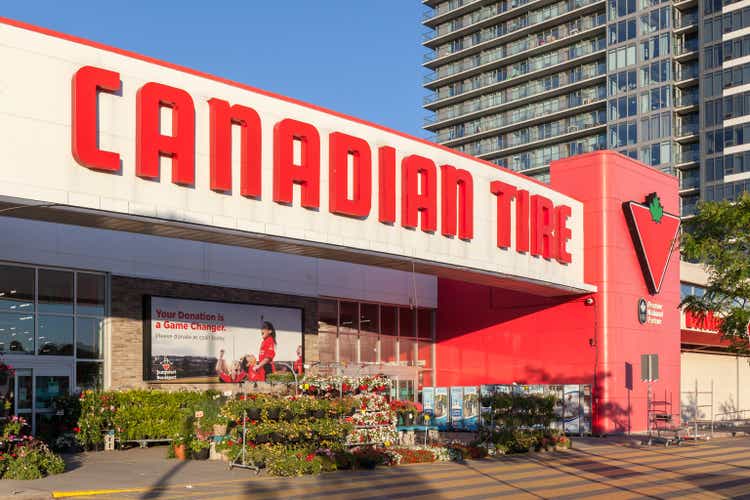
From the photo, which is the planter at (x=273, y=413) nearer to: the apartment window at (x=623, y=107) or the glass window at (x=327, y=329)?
the glass window at (x=327, y=329)

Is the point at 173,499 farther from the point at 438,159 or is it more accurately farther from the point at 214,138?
the point at 438,159

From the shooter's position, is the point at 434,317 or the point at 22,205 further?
the point at 434,317

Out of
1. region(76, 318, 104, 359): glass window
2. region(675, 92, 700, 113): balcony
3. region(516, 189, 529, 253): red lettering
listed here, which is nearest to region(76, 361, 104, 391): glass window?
region(76, 318, 104, 359): glass window

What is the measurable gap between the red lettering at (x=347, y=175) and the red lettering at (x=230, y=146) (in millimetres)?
2778

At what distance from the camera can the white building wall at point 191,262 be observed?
2897cm

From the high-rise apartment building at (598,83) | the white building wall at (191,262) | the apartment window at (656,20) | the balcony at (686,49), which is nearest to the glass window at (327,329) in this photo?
the white building wall at (191,262)

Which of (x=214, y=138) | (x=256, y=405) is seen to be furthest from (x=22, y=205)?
(x=256, y=405)

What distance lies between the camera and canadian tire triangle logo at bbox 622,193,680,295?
39281 millimetres

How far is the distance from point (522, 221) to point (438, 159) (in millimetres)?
5347

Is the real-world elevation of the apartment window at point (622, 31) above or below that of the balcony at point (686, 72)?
→ above

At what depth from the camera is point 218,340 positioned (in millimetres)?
33875

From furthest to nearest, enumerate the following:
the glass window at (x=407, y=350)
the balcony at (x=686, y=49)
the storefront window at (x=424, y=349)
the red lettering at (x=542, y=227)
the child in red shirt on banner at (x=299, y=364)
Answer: the balcony at (x=686, y=49)
the storefront window at (x=424, y=349)
the glass window at (x=407, y=350)
the red lettering at (x=542, y=227)
the child in red shirt on banner at (x=299, y=364)

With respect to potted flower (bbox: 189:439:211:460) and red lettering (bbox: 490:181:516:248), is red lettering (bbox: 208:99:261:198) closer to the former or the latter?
potted flower (bbox: 189:439:211:460)

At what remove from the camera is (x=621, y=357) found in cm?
3831
